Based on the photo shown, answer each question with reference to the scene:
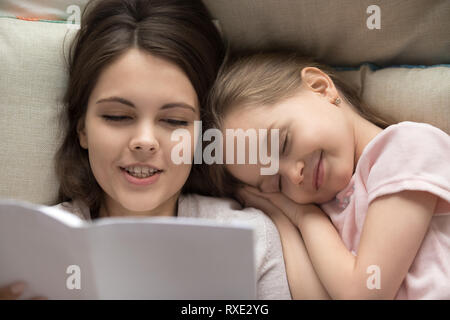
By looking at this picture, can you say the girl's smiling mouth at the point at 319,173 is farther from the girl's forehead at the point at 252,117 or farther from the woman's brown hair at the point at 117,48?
the woman's brown hair at the point at 117,48

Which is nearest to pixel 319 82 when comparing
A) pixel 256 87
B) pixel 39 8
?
pixel 256 87

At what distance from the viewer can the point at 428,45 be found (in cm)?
121

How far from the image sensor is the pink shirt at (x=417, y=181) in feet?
3.14

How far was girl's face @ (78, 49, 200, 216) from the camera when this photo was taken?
1036 mm

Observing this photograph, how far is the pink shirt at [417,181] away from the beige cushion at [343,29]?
286 millimetres

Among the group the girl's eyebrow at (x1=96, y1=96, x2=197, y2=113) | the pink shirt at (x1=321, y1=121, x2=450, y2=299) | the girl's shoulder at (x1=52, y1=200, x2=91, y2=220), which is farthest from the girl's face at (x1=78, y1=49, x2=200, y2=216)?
the pink shirt at (x1=321, y1=121, x2=450, y2=299)

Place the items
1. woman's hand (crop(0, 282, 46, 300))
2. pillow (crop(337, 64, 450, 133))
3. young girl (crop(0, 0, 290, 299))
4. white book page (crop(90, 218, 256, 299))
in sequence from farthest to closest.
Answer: pillow (crop(337, 64, 450, 133)) → young girl (crop(0, 0, 290, 299)) → woman's hand (crop(0, 282, 46, 300)) → white book page (crop(90, 218, 256, 299))

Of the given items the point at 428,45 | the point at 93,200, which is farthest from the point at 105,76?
the point at 428,45

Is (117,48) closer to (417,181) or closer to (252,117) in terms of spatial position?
(252,117)

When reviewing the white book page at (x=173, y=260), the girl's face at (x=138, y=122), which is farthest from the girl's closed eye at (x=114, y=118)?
the white book page at (x=173, y=260)

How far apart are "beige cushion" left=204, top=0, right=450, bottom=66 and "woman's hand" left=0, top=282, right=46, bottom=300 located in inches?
30.1

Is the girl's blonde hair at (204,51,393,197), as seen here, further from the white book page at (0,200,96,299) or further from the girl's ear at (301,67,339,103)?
the white book page at (0,200,96,299)
